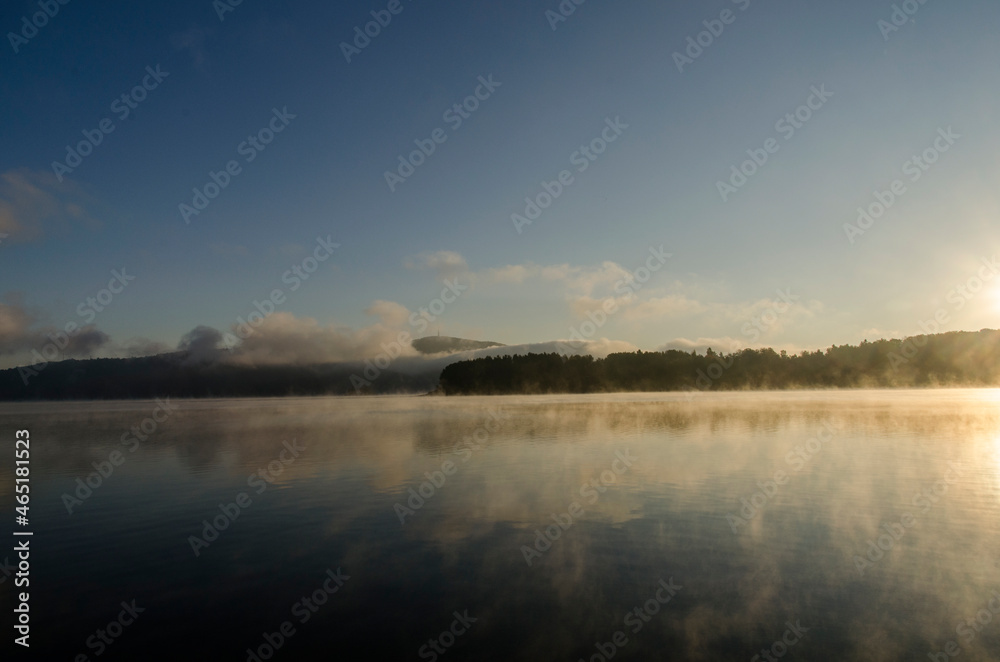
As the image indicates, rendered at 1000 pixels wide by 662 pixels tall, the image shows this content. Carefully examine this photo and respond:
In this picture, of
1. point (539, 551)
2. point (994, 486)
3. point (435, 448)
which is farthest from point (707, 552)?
point (435, 448)

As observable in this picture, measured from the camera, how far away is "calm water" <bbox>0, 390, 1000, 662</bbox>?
381 inches

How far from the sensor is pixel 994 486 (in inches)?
823

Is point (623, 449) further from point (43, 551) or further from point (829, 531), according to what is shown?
point (43, 551)

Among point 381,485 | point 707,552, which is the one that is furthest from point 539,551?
point 381,485

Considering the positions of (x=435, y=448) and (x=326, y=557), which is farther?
(x=435, y=448)

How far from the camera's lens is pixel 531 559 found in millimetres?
13812

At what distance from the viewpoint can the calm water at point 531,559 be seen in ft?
31.8

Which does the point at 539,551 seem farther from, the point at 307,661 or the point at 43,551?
the point at 43,551

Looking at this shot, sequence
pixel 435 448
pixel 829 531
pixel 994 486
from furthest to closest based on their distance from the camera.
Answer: pixel 435 448, pixel 994 486, pixel 829 531

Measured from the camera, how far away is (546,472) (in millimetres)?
25641

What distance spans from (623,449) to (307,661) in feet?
83.6

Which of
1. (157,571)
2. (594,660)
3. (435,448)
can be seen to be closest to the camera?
(594,660)

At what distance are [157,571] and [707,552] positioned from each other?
12850 millimetres

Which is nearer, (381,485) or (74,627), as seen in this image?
(74,627)
